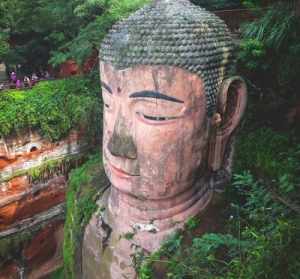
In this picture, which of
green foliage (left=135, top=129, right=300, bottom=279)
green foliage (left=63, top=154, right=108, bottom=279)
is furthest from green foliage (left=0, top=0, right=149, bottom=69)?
green foliage (left=135, top=129, right=300, bottom=279)

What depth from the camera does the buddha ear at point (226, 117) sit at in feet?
8.89

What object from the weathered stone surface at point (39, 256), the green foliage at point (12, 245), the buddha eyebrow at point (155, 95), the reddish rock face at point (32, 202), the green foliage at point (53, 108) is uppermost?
the buddha eyebrow at point (155, 95)

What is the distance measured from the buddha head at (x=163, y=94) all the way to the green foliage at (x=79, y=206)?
0.72m

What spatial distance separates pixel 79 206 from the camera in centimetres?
335

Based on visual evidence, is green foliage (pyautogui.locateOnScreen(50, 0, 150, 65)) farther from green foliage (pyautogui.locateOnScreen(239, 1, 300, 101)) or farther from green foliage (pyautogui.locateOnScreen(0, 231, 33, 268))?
green foliage (pyautogui.locateOnScreen(0, 231, 33, 268))

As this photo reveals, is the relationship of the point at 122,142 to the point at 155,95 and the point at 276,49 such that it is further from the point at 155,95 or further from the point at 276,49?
the point at 276,49

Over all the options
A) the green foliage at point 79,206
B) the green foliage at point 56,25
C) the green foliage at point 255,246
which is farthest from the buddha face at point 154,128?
the green foliage at point 56,25

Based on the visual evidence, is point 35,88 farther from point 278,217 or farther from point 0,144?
point 278,217

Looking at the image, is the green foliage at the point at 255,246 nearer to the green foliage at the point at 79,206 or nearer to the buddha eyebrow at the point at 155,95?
the buddha eyebrow at the point at 155,95

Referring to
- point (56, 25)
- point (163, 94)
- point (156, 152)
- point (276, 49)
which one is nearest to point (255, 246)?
point (156, 152)

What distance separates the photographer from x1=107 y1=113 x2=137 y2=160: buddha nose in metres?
2.50

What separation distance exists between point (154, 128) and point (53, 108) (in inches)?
184

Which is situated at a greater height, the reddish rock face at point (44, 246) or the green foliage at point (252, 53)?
the green foliage at point (252, 53)

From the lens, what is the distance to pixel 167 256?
2.45 meters
